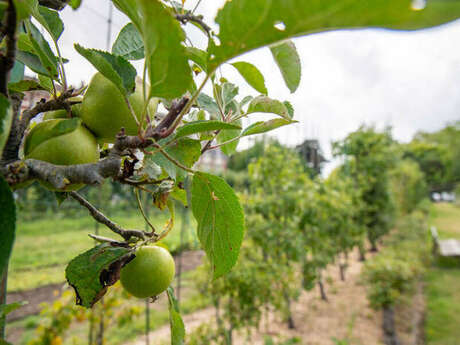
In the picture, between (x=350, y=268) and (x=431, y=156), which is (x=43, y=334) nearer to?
(x=350, y=268)

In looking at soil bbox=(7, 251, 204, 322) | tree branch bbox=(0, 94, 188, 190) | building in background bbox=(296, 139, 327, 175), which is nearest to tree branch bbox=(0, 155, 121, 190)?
tree branch bbox=(0, 94, 188, 190)

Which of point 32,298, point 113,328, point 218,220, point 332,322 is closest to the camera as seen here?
point 218,220

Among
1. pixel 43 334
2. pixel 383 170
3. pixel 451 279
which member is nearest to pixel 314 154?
pixel 383 170

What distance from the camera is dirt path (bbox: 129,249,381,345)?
11.0 ft

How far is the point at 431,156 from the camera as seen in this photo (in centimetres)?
2238

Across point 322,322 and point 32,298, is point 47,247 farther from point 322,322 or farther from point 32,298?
point 322,322

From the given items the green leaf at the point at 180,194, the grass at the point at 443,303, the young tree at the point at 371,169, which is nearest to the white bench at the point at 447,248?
the grass at the point at 443,303

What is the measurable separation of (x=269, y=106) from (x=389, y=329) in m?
3.96

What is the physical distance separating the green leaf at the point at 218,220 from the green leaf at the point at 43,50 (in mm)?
178

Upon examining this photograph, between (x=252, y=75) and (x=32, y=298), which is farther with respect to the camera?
(x=32, y=298)

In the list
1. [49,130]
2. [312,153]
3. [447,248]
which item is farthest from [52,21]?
[447,248]

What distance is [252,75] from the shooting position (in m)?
0.36

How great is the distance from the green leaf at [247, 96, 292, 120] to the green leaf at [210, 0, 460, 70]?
135mm

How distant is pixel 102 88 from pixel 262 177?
129 inches
